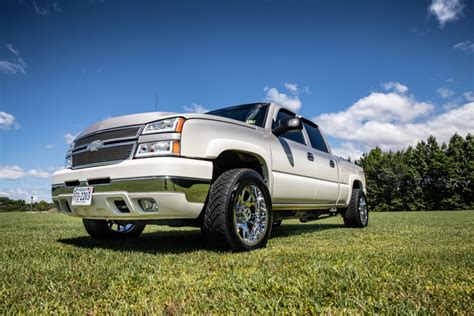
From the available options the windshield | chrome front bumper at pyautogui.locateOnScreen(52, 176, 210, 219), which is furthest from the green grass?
the windshield

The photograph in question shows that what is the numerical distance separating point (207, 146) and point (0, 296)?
197 centimetres

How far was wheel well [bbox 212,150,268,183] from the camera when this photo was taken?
3.94 meters

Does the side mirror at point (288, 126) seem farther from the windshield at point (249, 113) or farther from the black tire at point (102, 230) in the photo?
the black tire at point (102, 230)

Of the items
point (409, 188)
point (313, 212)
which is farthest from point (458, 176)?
point (313, 212)

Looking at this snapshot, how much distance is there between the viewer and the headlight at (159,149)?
3129 millimetres

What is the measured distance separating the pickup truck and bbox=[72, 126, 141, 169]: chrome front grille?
0.01 metres

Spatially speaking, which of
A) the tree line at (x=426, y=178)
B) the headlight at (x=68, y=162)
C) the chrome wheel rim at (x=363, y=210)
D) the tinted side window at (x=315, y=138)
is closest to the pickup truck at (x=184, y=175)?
the headlight at (x=68, y=162)

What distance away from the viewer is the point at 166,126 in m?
3.24

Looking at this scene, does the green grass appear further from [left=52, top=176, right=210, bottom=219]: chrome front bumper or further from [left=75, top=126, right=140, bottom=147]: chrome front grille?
[left=75, top=126, right=140, bottom=147]: chrome front grille

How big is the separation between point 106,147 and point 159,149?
705 mm

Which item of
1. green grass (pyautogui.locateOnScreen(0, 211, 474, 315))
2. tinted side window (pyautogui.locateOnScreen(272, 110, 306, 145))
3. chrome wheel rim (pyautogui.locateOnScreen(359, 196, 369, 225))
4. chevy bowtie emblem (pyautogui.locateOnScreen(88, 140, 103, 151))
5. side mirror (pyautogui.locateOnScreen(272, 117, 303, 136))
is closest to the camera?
green grass (pyautogui.locateOnScreen(0, 211, 474, 315))

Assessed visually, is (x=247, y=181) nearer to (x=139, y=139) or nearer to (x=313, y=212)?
(x=139, y=139)

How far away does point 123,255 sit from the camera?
3.21m

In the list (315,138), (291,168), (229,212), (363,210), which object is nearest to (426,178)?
(363,210)
